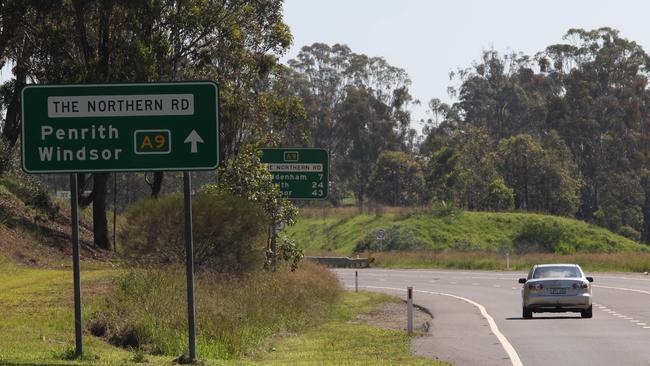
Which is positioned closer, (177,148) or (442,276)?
(177,148)

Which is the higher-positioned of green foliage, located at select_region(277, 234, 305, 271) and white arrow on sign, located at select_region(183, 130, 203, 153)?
white arrow on sign, located at select_region(183, 130, 203, 153)

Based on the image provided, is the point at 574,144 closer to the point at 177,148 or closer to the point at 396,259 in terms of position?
the point at 396,259

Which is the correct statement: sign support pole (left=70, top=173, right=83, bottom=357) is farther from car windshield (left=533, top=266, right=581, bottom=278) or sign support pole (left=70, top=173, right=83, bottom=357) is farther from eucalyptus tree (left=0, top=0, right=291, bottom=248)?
eucalyptus tree (left=0, top=0, right=291, bottom=248)

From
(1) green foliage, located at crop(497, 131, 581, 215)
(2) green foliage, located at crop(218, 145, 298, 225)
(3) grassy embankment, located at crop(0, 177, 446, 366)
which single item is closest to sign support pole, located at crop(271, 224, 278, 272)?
(2) green foliage, located at crop(218, 145, 298, 225)

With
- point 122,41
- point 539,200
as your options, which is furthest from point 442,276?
point 539,200

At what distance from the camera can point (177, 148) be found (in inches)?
600

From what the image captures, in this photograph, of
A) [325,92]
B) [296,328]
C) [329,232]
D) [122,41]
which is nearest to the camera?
[296,328]

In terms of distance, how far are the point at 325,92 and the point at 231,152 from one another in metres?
72.3

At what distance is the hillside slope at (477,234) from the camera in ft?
286

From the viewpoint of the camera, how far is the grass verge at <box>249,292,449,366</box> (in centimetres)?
1838

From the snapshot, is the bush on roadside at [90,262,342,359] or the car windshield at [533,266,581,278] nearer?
the bush on roadside at [90,262,342,359]

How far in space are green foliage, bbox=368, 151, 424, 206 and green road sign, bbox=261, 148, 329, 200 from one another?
6931cm

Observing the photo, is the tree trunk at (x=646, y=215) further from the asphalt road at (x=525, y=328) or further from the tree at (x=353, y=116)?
the asphalt road at (x=525, y=328)

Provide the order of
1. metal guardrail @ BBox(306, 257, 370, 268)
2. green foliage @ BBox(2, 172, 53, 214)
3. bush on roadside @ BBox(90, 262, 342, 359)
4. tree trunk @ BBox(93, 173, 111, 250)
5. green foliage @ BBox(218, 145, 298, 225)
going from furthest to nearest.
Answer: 1. metal guardrail @ BBox(306, 257, 370, 268)
2. tree trunk @ BBox(93, 173, 111, 250)
3. green foliage @ BBox(2, 172, 53, 214)
4. green foliage @ BBox(218, 145, 298, 225)
5. bush on roadside @ BBox(90, 262, 342, 359)
